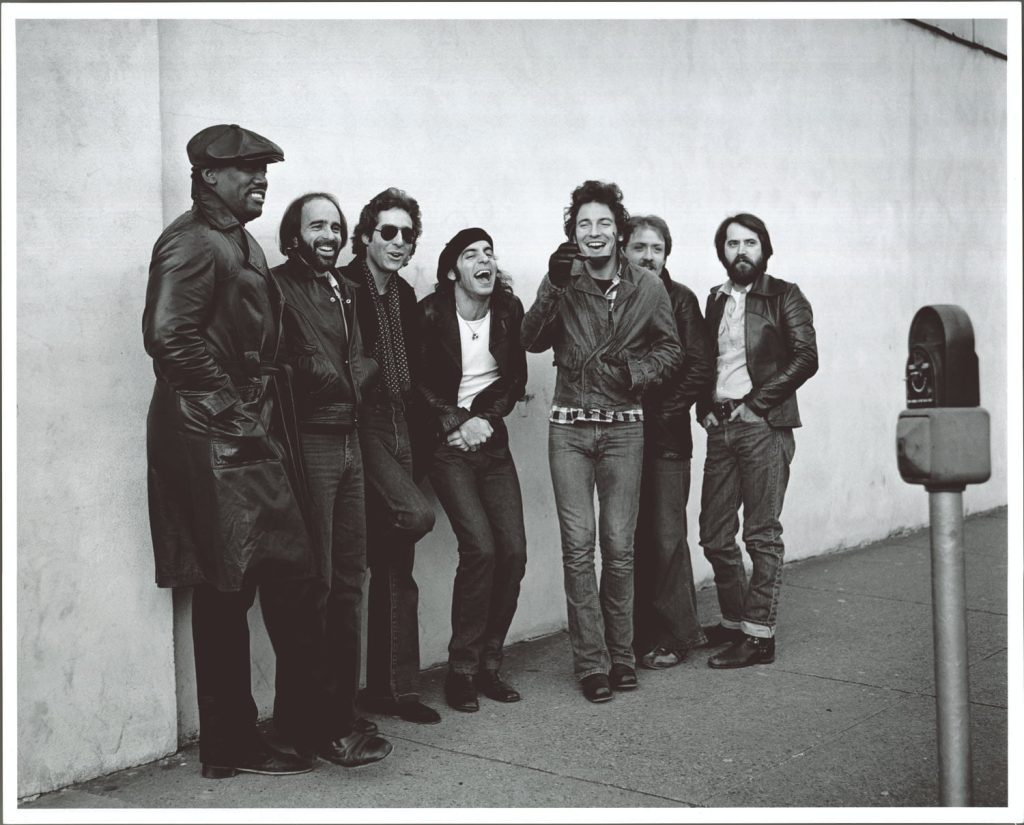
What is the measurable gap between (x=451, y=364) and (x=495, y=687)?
1.36m

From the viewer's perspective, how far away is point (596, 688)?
5.08m

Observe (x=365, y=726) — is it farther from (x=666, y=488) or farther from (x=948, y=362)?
(x=948, y=362)

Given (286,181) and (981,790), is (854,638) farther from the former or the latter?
(286,181)

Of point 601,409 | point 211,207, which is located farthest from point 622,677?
point 211,207

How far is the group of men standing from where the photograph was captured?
13.2ft

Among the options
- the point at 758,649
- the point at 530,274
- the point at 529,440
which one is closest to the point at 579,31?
the point at 530,274

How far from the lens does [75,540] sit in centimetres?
411

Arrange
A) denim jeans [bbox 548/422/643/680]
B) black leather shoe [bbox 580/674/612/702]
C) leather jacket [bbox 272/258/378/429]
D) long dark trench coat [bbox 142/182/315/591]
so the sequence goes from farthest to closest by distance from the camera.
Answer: denim jeans [bbox 548/422/643/680] → black leather shoe [bbox 580/674/612/702] → leather jacket [bbox 272/258/378/429] → long dark trench coat [bbox 142/182/315/591]

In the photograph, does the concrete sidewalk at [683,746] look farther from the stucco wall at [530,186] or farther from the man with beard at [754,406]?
the stucco wall at [530,186]

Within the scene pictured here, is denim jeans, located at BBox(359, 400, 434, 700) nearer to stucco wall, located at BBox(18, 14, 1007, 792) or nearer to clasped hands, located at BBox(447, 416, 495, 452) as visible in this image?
clasped hands, located at BBox(447, 416, 495, 452)

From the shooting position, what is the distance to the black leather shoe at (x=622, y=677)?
5.21 metres

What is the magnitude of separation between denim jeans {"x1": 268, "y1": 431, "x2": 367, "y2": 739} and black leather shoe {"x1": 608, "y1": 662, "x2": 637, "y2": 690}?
4.10ft

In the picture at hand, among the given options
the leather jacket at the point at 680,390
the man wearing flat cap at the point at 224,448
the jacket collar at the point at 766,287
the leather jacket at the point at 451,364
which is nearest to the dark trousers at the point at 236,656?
the man wearing flat cap at the point at 224,448

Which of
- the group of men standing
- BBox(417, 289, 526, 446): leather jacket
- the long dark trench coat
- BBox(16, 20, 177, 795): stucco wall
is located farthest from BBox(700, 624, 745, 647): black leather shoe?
BBox(16, 20, 177, 795): stucco wall
